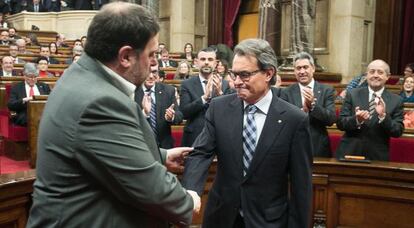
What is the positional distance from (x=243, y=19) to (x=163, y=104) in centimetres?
875

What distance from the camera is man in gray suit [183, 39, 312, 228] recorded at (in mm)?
1902

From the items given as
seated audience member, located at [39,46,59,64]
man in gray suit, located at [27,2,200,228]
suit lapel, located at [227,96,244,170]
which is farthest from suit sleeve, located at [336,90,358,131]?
seated audience member, located at [39,46,59,64]

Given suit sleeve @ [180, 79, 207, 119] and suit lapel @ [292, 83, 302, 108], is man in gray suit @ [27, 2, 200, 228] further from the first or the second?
suit sleeve @ [180, 79, 207, 119]

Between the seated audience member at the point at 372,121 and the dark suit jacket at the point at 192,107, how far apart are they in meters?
1.03

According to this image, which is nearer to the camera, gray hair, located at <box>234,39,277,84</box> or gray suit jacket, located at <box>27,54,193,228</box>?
gray suit jacket, located at <box>27,54,193,228</box>

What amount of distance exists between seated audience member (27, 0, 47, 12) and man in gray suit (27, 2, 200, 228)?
52.1ft

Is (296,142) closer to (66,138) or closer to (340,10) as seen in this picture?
(66,138)

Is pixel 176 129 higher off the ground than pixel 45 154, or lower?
lower

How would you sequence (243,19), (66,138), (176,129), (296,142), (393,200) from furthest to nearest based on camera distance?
(243,19) < (176,129) < (393,200) < (296,142) < (66,138)

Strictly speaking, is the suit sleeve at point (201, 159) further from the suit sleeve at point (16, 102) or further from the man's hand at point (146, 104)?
the suit sleeve at point (16, 102)

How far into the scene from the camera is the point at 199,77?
4.01 meters

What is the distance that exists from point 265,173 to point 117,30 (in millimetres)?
971

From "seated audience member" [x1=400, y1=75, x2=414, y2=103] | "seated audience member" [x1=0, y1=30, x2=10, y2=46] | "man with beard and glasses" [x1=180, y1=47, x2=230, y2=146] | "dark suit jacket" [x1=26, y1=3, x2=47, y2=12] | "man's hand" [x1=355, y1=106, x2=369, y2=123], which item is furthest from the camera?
"dark suit jacket" [x1=26, y1=3, x2=47, y2=12]

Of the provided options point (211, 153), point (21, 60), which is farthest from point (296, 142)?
point (21, 60)
